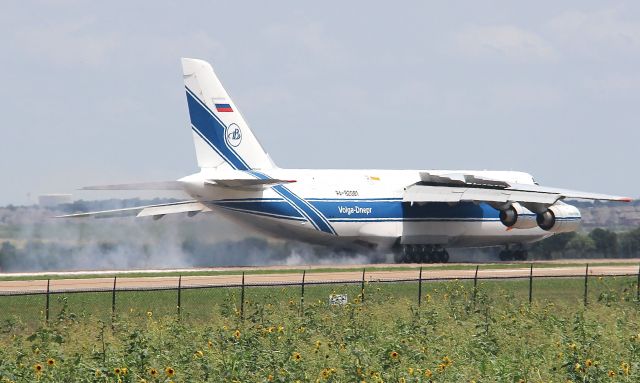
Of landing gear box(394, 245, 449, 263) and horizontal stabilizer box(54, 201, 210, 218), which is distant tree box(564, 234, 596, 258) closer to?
landing gear box(394, 245, 449, 263)

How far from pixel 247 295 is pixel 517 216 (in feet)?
75.1

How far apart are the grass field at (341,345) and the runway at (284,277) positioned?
714cm

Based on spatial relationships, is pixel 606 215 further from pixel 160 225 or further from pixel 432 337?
pixel 432 337

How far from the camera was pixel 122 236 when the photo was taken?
54.2m

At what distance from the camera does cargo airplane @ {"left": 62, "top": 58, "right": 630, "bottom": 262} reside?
51.2m

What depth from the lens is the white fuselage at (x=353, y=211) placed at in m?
51.1

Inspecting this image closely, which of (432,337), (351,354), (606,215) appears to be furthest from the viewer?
(606,215)

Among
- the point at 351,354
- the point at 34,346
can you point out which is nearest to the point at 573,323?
the point at 351,354

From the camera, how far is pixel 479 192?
5506cm

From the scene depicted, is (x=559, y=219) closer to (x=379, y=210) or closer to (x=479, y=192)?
(x=479, y=192)

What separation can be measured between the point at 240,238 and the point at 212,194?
4.74 meters

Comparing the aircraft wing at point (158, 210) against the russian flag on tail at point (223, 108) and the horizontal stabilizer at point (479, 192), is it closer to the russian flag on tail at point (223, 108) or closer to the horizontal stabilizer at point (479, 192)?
the russian flag on tail at point (223, 108)

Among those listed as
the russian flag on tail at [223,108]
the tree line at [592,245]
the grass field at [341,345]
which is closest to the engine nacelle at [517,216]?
the tree line at [592,245]

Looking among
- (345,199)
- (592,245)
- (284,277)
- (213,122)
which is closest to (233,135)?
(213,122)
